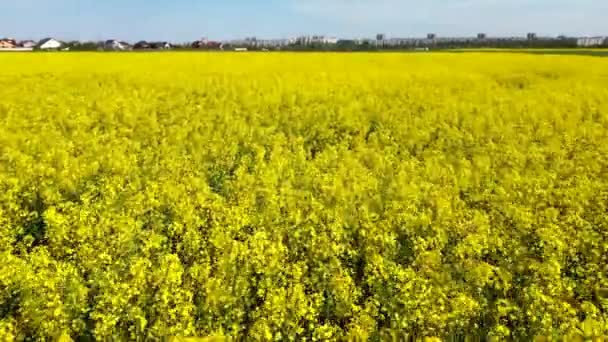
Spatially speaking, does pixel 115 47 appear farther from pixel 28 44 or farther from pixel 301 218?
pixel 301 218

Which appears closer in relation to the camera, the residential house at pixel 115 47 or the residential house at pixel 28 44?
the residential house at pixel 115 47

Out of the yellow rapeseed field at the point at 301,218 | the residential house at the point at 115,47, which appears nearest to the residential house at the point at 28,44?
the residential house at the point at 115,47

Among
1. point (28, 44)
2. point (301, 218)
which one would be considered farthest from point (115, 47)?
point (301, 218)

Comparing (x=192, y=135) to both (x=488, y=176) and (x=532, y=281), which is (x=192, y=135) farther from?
(x=532, y=281)

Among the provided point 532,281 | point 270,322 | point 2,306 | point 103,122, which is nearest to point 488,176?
point 532,281

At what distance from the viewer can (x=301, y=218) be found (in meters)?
6.71

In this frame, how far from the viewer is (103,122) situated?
12.7 m

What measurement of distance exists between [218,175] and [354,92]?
8.59 m

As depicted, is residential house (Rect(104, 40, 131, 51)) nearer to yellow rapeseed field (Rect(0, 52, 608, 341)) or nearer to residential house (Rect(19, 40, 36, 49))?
residential house (Rect(19, 40, 36, 49))

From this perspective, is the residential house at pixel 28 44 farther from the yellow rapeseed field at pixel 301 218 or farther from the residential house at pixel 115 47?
the yellow rapeseed field at pixel 301 218

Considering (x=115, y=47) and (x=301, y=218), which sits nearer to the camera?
(x=301, y=218)

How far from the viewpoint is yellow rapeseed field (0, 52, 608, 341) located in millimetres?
4670

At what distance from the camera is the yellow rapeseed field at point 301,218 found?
184 inches

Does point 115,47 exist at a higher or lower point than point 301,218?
higher
